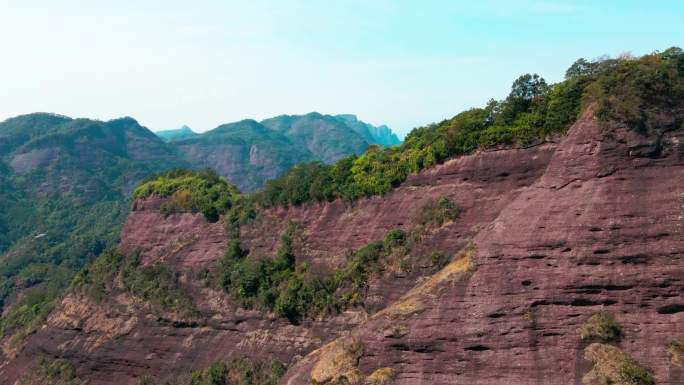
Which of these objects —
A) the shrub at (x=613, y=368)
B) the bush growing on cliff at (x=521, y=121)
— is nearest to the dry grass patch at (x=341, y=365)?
the shrub at (x=613, y=368)

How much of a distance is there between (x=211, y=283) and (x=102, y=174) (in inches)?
4618

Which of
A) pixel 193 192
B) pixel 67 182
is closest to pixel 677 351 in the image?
pixel 193 192

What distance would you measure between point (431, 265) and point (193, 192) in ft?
88.6

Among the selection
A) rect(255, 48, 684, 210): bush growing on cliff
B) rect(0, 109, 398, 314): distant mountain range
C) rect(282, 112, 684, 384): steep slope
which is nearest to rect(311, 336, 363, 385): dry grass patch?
rect(282, 112, 684, 384): steep slope

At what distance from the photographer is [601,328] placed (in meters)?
24.8

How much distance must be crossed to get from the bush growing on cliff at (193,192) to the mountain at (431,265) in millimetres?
220

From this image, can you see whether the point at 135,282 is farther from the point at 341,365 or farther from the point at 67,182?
the point at 67,182

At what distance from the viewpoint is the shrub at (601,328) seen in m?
24.7

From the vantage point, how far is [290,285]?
1581 inches

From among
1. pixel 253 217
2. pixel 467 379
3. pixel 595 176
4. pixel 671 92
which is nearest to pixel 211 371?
pixel 253 217

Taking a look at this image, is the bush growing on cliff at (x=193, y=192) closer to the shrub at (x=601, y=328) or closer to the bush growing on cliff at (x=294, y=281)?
the bush growing on cliff at (x=294, y=281)

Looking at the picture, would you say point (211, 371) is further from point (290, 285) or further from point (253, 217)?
point (253, 217)

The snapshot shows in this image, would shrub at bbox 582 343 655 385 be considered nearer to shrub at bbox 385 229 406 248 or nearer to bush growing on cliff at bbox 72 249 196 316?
shrub at bbox 385 229 406 248

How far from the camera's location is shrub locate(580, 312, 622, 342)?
2469cm
